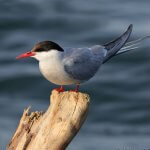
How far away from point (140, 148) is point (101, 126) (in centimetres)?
168

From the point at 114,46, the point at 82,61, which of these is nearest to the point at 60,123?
the point at 82,61

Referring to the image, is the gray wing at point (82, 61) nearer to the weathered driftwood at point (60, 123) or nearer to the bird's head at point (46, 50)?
the bird's head at point (46, 50)

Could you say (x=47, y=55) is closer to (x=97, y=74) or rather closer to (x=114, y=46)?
(x=114, y=46)

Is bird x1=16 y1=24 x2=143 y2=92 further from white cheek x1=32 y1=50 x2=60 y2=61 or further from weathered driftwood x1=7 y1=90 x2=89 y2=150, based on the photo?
weathered driftwood x1=7 y1=90 x2=89 y2=150

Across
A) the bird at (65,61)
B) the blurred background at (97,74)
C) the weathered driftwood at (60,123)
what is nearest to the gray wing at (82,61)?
the bird at (65,61)

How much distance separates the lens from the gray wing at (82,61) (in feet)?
30.7

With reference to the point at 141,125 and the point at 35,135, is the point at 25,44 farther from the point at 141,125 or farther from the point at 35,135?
the point at 35,135

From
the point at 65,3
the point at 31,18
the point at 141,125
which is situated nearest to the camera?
the point at 141,125

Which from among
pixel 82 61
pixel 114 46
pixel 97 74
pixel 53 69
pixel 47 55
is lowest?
pixel 53 69

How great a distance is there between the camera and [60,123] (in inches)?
314

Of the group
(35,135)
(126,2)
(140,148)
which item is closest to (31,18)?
(126,2)

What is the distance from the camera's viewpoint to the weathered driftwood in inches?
313

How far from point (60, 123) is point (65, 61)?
58.1 inches

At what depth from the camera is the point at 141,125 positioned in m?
15.6
